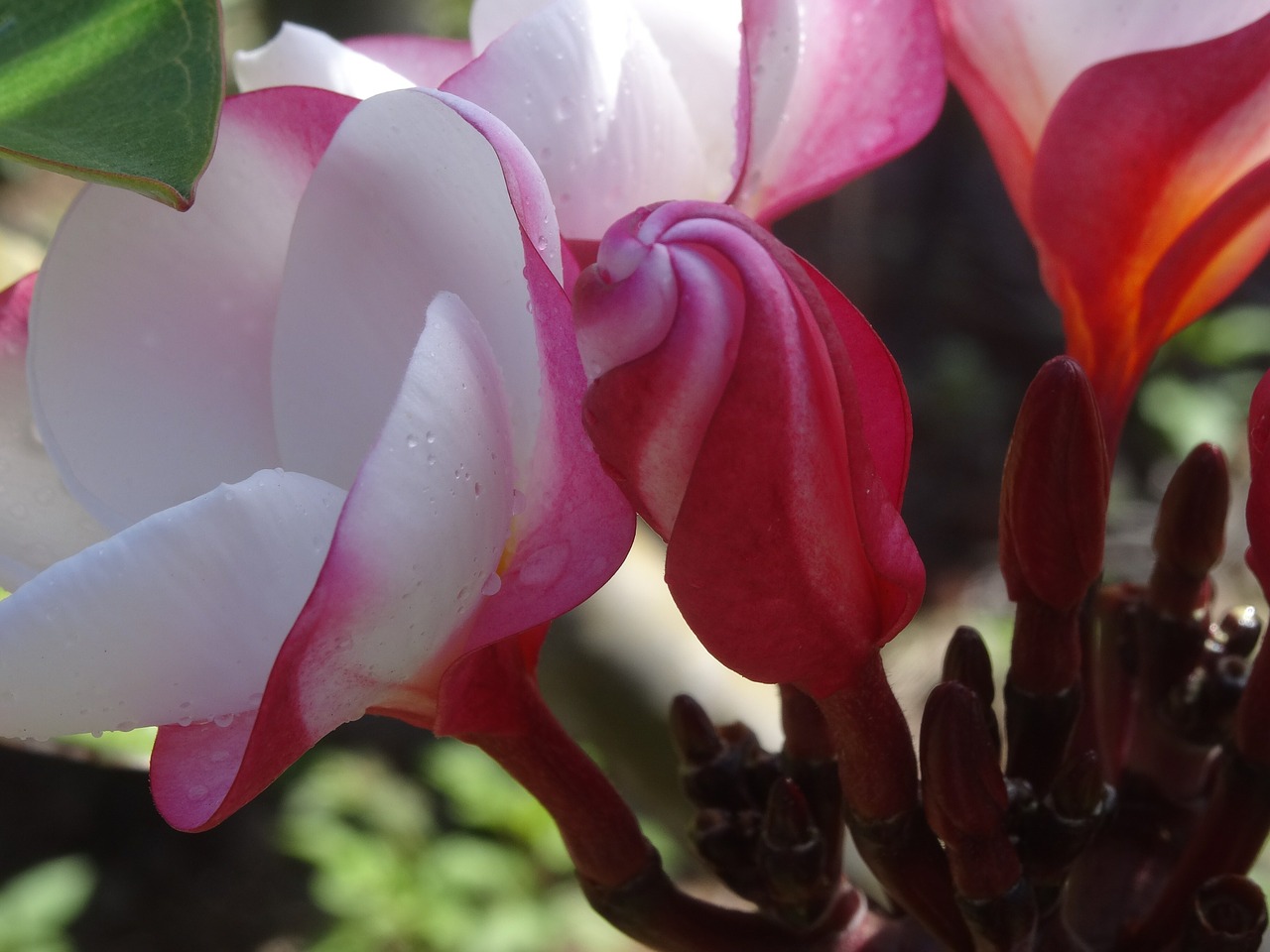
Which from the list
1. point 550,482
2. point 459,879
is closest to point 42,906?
point 459,879

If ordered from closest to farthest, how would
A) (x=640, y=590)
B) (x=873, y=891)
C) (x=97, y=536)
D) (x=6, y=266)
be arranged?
1. (x=97, y=536)
2. (x=873, y=891)
3. (x=640, y=590)
4. (x=6, y=266)

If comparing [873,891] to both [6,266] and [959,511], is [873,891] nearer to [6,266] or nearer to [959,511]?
[6,266]

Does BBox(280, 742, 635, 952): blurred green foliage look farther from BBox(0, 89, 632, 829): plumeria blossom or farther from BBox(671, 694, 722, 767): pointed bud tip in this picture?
BBox(0, 89, 632, 829): plumeria blossom

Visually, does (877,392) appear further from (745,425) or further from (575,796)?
(575,796)

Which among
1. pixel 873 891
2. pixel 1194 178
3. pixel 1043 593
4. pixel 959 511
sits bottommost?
pixel 959 511

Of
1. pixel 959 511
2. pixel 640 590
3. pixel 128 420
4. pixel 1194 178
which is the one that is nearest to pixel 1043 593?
pixel 1194 178
